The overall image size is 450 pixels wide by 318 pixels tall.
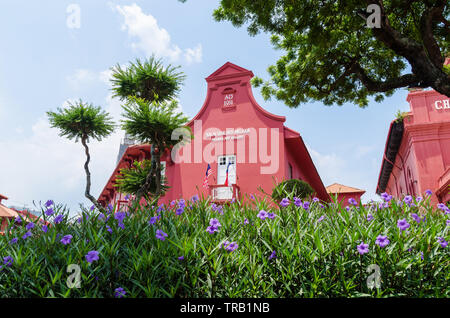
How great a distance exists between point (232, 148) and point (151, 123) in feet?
14.8

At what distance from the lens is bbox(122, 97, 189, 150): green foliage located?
595 inches

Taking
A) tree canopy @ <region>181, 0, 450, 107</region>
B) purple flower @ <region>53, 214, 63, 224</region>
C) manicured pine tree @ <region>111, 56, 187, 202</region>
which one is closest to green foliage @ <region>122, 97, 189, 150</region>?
manicured pine tree @ <region>111, 56, 187, 202</region>

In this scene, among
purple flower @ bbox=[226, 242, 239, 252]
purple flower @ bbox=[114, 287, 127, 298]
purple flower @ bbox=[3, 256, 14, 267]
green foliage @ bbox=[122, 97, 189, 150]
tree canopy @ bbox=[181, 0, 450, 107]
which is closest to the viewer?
purple flower @ bbox=[114, 287, 127, 298]

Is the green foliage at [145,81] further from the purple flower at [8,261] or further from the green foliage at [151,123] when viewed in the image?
the purple flower at [8,261]

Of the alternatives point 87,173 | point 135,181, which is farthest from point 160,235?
point 87,173

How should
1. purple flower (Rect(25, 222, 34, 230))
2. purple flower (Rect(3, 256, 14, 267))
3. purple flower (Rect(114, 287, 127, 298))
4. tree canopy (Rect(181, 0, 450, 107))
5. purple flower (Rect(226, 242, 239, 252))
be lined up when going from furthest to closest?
tree canopy (Rect(181, 0, 450, 107)) → purple flower (Rect(25, 222, 34, 230)) → purple flower (Rect(3, 256, 14, 267)) → purple flower (Rect(226, 242, 239, 252)) → purple flower (Rect(114, 287, 127, 298))

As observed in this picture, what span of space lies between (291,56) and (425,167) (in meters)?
10.00

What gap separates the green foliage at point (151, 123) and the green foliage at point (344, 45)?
5.22 metres

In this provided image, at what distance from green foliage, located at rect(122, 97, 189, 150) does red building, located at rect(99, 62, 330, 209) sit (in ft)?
6.73

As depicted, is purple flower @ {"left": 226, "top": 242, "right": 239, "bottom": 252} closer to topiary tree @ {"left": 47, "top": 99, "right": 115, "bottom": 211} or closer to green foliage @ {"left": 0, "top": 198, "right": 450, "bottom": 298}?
green foliage @ {"left": 0, "top": 198, "right": 450, "bottom": 298}

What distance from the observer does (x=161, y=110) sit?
1560cm

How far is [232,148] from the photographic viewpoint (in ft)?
54.4

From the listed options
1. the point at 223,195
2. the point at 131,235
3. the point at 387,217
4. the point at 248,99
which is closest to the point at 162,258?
the point at 131,235

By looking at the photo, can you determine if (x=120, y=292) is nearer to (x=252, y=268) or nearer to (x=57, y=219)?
(x=252, y=268)
